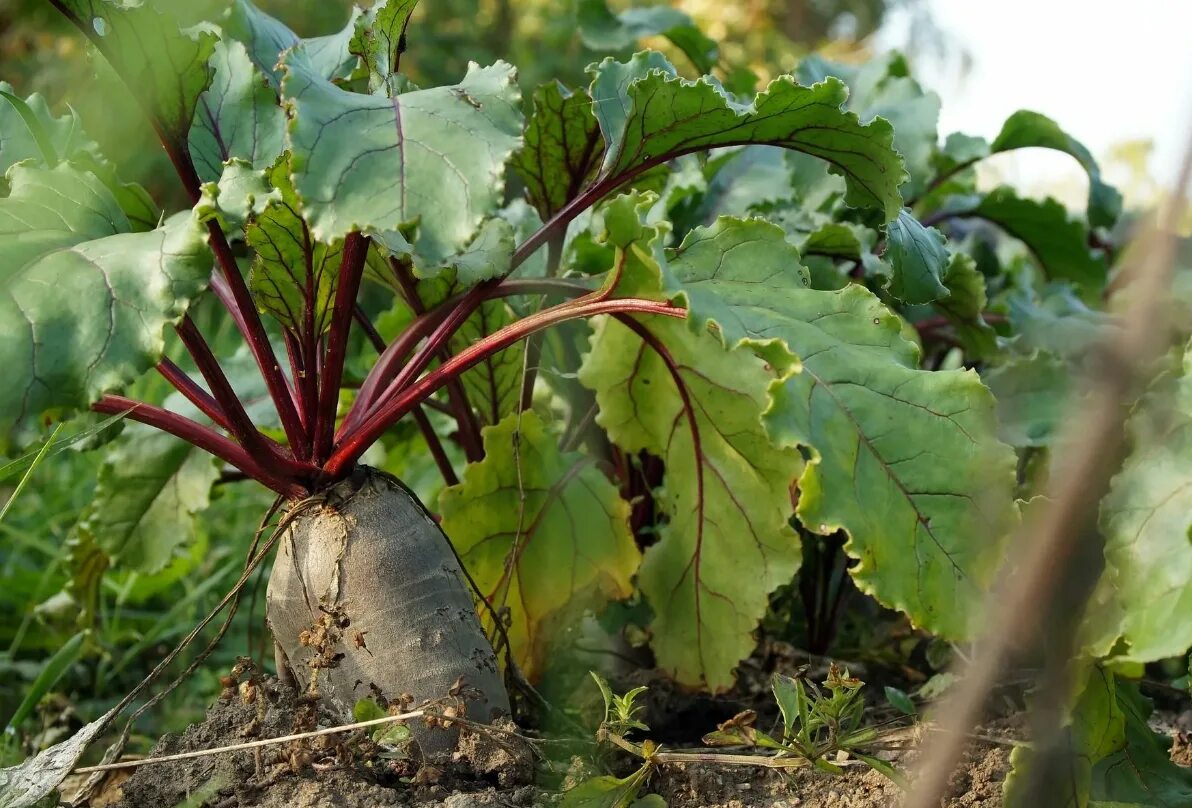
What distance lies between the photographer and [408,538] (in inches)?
49.1

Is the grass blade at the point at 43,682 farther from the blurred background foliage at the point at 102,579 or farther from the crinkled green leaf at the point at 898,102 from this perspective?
the crinkled green leaf at the point at 898,102

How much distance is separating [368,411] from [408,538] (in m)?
0.17

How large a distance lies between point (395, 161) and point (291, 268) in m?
0.35

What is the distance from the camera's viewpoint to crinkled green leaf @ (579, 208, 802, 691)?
1311 mm

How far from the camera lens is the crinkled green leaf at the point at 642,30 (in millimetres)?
2209

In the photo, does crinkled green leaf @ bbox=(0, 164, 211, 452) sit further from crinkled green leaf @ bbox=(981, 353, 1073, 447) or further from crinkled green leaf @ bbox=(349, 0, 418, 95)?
crinkled green leaf @ bbox=(981, 353, 1073, 447)

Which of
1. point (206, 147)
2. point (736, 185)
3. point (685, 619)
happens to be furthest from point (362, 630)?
point (736, 185)

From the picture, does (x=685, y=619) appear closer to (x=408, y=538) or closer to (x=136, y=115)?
(x=408, y=538)

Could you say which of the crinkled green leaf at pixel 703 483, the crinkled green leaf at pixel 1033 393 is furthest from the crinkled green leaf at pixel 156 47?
the crinkled green leaf at pixel 1033 393

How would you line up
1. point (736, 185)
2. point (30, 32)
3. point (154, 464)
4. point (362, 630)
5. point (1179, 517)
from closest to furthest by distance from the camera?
point (1179, 517), point (362, 630), point (154, 464), point (736, 185), point (30, 32)

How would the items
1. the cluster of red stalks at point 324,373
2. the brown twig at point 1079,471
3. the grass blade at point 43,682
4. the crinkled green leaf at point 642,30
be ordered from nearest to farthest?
1. the brown twig at point 1079,471
2. the cluster of red stalks at point 324,373
3. the grass blade at point 43,682
4. the crinkled green leaf at point 642,30

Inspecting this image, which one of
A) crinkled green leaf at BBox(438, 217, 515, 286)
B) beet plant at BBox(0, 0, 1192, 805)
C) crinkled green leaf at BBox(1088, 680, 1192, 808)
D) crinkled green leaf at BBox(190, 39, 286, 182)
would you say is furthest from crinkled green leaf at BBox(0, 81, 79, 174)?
crinkled green leaf at BBox(1088, 680, 1192, 808)

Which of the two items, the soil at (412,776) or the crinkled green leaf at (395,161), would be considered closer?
the crinkled green leaf at (395,161)

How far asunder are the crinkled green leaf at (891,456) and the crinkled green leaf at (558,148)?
17.9 inches
